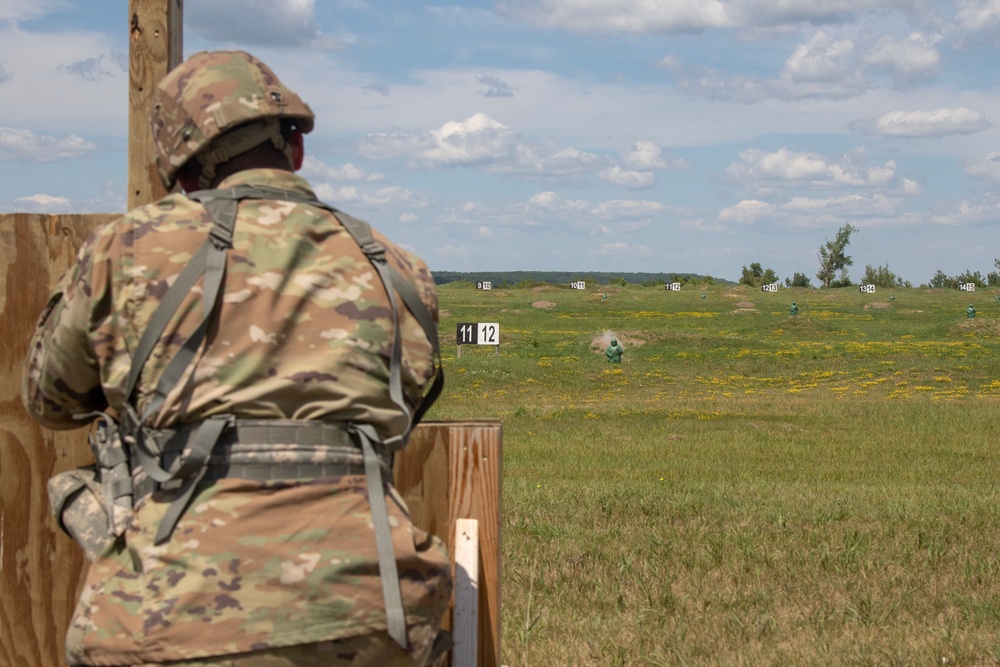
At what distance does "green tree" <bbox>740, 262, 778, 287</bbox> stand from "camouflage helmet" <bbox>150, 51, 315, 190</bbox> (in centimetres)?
9888

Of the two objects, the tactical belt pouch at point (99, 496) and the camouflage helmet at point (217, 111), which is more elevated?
the camouflage helmet at point (217, 111)

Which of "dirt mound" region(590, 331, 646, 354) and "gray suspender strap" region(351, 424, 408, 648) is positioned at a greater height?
"gray suspender strap" region(351, 424, 408, 648)

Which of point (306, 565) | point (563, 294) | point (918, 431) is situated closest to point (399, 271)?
point (306, 565)

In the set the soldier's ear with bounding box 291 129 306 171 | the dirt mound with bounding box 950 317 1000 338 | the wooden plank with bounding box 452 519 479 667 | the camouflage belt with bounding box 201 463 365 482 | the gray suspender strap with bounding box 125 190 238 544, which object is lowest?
the dirt mound with bounding box 950 317 1000 338

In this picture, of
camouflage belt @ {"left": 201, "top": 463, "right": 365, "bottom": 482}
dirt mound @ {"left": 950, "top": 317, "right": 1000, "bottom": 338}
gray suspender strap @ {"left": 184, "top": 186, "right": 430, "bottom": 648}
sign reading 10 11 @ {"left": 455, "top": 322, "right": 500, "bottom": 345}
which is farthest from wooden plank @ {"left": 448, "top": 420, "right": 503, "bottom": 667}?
dirt mound @ {"left": 950, "top": 317, "right": 1000, "bottom": 338}

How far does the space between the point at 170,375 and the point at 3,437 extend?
1.48m

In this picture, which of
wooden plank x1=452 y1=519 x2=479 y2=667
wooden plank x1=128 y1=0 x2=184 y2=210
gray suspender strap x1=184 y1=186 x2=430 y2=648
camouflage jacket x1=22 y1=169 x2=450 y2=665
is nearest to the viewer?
camouflage jacket x1=22 y1=169 x2=450 y2=665

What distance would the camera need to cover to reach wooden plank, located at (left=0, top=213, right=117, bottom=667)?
3672 millimetres

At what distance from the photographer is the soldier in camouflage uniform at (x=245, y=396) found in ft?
8.00

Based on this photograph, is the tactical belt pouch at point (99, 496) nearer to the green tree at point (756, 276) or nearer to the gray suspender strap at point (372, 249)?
the gray suspender strap at point (372, 249)

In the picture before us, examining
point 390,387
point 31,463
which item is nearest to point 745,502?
point 31,463

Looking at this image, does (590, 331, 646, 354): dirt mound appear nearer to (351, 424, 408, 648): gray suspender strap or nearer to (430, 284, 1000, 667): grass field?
(430, 284, 1000, 667): grass field

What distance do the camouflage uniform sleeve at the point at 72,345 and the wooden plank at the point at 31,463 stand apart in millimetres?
943

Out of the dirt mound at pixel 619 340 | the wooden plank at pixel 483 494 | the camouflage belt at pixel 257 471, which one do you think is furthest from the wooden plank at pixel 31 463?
the dirt mound at pixel 619 340
